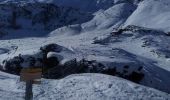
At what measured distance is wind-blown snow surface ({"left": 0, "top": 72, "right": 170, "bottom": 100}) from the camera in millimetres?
17906

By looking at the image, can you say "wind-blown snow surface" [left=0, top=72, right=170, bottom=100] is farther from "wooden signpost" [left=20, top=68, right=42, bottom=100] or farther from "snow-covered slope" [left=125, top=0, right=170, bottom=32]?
"snow-covered slope" [left=125, top=0, right=170, bottom=32]

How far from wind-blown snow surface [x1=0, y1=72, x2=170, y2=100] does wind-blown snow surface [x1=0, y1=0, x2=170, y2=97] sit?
856 centimetres

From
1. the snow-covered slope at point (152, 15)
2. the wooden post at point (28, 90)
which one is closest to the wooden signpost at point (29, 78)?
the wooden post at point (28, 90)

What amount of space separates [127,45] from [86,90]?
87.9ft

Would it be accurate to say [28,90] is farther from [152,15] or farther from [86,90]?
[152,15]

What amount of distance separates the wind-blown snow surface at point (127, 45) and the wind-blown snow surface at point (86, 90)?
337 inches

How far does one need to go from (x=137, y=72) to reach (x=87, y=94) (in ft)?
33.3

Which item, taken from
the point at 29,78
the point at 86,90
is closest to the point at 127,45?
the point at 86,90

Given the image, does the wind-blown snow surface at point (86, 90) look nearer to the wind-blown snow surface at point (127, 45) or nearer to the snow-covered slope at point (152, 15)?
the wind-blown snow surface at point (127, 45)

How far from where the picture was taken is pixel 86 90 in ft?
60.6

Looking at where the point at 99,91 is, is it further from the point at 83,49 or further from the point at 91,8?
the point at 91,8

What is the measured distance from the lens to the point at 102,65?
28.0m

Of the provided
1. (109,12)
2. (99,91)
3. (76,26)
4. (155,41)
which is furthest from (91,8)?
(99,91)

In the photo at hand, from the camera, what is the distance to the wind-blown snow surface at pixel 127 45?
2869 centimetres
